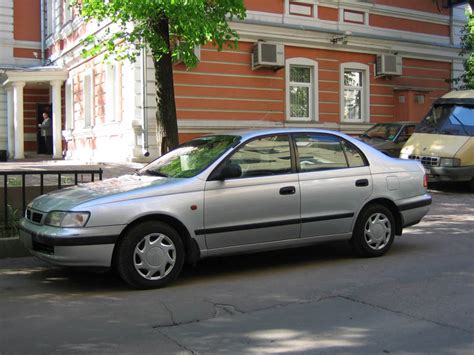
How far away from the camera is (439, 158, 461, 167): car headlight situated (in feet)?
43.4

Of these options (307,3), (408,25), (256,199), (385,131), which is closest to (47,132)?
(307,3)

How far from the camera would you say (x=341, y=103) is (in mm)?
20609

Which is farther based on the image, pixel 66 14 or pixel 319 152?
pixel 66 14

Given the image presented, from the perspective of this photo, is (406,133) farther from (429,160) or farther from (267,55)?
(267,55)

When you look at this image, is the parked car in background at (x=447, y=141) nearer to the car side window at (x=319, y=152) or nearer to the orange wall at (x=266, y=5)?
the orange wall at (x=266, y=5)

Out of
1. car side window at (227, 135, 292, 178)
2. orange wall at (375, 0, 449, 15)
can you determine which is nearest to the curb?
car side window at (227, 135, 292, 178)

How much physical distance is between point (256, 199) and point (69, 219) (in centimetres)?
200

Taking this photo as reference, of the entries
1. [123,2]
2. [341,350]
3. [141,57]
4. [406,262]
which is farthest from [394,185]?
[141,57]

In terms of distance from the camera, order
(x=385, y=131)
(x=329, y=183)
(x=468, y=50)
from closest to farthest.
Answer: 1. (x=329, y=183)
2. (x=385, y=131)
3. (x=468, y=50)

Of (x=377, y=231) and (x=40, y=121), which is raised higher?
(x=40, y=121)

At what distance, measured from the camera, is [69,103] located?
2295 cm

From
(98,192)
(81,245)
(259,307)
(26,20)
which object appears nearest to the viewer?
(259,307)

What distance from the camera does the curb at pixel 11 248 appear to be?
742 centimetres

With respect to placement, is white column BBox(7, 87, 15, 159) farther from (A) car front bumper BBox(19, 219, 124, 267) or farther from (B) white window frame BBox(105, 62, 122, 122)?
(A) car front bumper BBox(19, 219, 124, 267)
